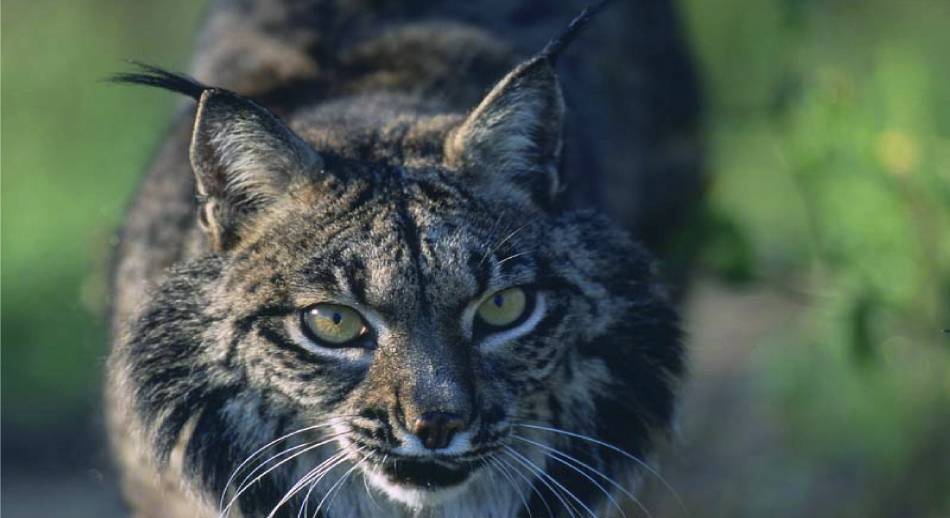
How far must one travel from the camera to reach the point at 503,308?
3.47 meters

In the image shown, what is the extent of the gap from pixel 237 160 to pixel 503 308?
76 cm

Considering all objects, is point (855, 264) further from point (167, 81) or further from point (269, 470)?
point (167, 81)

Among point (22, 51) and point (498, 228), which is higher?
point (22, 51)

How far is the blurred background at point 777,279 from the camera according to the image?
17.1 ft

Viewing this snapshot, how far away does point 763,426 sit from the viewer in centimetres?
657

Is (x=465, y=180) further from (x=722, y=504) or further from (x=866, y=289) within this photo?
(x=722, y=504)

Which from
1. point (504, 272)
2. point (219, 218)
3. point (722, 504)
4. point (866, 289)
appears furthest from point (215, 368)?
point (722, 504)

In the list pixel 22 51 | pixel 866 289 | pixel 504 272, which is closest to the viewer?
pixel 504 272

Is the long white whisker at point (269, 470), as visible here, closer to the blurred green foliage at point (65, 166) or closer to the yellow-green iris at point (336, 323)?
the yellow-green iris at point (336, 323)

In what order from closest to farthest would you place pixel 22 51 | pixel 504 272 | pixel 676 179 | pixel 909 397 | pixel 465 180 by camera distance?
pixel 504 272
pixel 465 180
pixel 909 397
pixel 676 179
pixel 22 51

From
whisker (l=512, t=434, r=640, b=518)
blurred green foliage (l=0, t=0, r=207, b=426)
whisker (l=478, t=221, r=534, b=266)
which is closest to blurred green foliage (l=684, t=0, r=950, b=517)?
whisker (l=512, t=434, r=640, b=518)

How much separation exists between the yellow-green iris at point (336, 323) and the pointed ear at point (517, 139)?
56cm

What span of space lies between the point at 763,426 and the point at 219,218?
3655 mm

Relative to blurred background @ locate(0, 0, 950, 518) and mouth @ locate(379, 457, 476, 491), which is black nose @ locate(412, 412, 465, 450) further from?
blurred background @ locate(0, 0, 950, 518)
